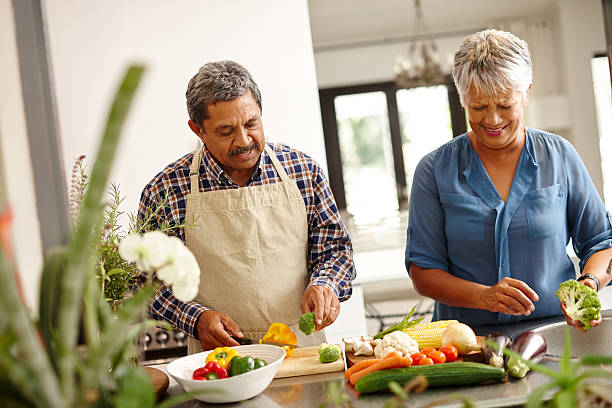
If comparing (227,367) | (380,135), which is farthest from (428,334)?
(380,135)

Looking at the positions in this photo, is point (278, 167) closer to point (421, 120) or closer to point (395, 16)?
point (395, 16)

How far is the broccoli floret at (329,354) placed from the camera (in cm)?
152

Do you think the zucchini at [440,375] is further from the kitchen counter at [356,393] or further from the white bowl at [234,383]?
the white bowl at [234,383]

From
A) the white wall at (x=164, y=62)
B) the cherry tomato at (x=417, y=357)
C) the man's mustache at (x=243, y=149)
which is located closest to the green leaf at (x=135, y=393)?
the cherry tomato at (x=417, y=357)

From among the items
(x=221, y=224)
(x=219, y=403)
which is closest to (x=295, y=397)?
(x=219, y=403)

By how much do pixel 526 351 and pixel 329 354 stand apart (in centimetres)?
48

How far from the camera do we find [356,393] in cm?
132

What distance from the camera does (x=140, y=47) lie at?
3613 mm

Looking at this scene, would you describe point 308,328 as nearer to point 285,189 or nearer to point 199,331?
point 199,331

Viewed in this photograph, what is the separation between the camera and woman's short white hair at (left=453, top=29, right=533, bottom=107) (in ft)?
5.33

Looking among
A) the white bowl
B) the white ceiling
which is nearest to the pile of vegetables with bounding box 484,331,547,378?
the white bowl

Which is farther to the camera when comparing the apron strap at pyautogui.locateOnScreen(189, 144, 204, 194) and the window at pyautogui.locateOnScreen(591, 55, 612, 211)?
the window at pyautogui.locateOnScreen(591, 55, 612, 211)

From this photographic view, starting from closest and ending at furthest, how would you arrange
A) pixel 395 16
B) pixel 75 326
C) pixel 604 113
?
pixel 75 326 → pixel 395 16 → pixel 604 113

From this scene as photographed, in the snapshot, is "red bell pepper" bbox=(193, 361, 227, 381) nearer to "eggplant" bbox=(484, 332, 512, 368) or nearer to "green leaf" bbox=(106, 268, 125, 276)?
"green leaf" bbox=(106, 268, 125, 276)
